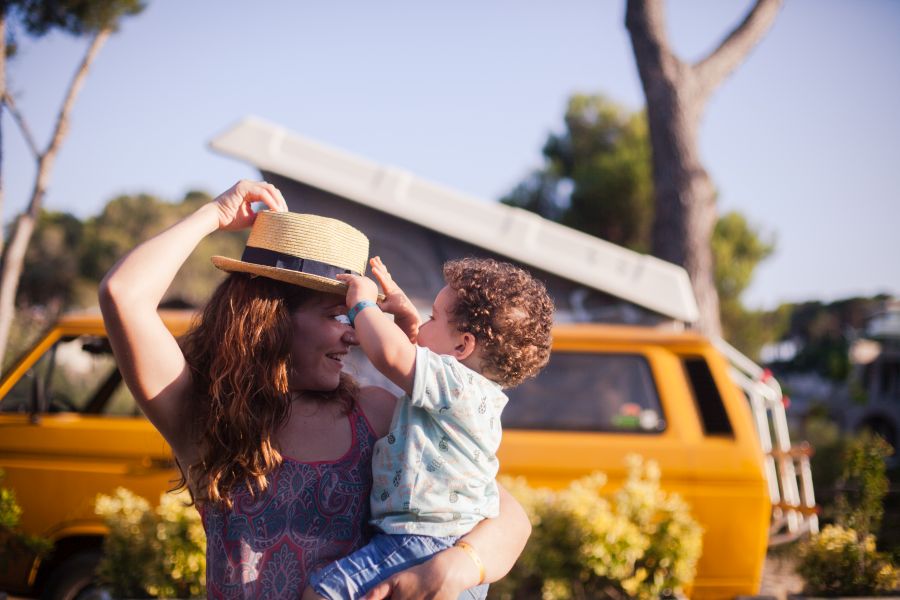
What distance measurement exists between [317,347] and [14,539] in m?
3.69

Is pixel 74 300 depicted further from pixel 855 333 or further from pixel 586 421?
pixel 855 333

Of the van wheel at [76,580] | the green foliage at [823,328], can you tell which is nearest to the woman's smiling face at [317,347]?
the van wheel at [76,580]

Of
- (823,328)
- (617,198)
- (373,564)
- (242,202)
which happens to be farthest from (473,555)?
(823,328)

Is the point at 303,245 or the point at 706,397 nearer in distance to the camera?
the point at 303,245

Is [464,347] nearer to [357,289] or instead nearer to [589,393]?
[357,289]

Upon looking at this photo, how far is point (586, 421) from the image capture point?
5.03m

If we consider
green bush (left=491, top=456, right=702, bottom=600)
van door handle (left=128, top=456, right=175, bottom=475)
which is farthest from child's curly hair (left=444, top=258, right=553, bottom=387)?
van door handle (left=128, top=456, right=175, bottom=475)

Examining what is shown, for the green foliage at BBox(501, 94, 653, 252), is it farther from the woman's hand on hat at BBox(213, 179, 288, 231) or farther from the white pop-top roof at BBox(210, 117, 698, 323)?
the woman's hand on hat at BBox(213, 179, 288, 231)

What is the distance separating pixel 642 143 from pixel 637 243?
4584mm

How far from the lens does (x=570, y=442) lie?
4828 millimetres

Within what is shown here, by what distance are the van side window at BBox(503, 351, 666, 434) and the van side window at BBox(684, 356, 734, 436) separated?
296 millimetres

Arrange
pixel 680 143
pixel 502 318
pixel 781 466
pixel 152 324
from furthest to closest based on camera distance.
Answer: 1. pixel 680 143
2. pixel 781 466
3. pixel 502 318
4. pixel 152 324

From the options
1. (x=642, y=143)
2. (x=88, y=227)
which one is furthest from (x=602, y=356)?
(x=88, y=227)

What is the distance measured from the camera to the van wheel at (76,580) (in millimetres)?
4555
